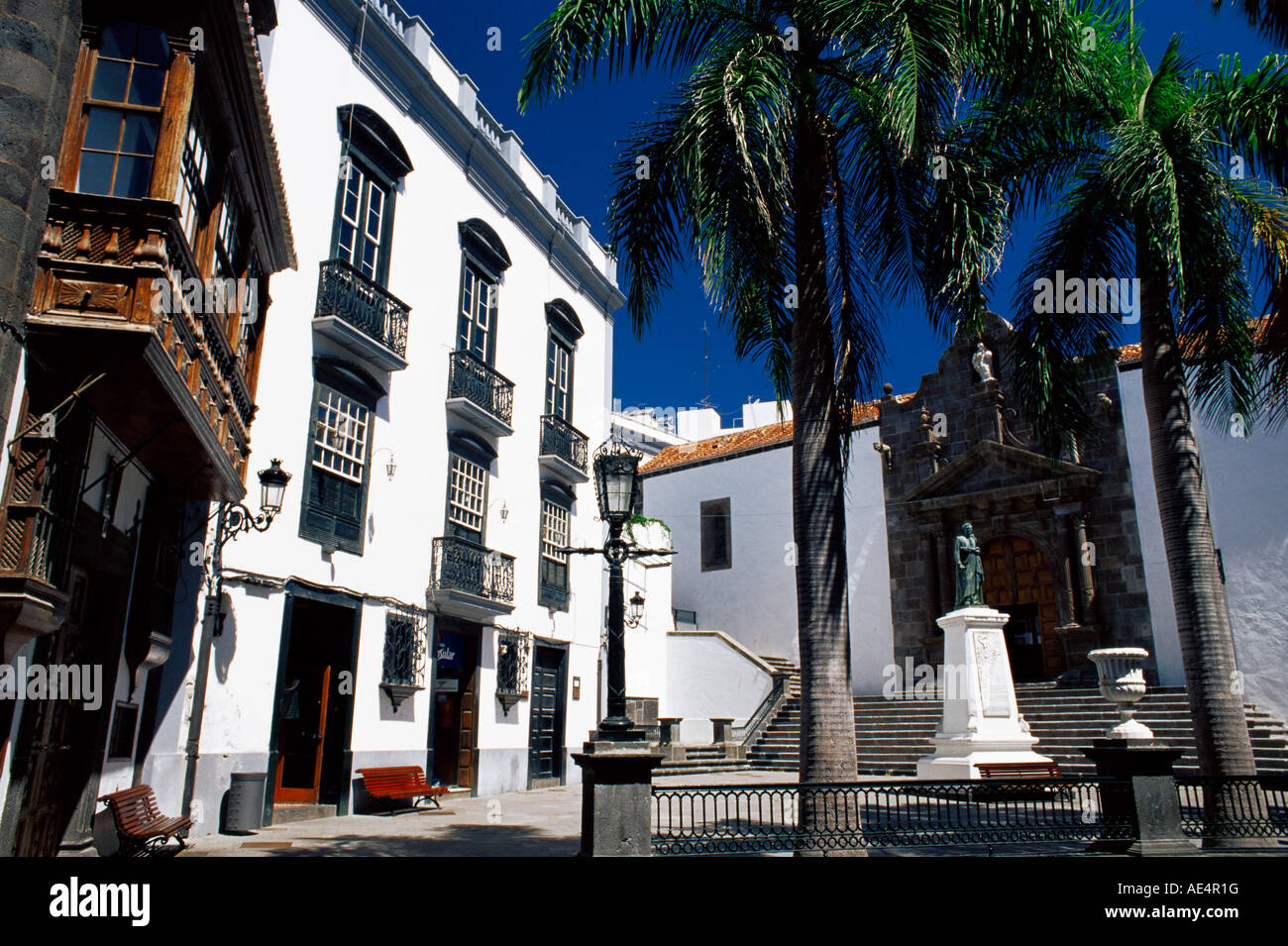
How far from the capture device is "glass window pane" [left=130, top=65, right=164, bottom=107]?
6.82 m

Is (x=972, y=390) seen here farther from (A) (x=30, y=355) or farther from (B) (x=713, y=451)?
(A) (x=30, y=355)

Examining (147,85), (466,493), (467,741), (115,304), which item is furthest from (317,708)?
(147,85)

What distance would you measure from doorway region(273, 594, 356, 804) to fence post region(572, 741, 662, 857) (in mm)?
6939

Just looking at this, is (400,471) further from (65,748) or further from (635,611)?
(635,611)

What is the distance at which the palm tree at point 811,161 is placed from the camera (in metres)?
7.87

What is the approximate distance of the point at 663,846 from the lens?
6926 millimetres

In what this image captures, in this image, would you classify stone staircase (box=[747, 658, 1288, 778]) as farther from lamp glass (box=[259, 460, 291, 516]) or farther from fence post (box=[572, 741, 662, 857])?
lamp glass (box=[259, 460, 291, 516])

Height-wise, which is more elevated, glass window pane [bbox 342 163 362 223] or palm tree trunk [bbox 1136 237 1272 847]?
glass window pane [bbox 342 163 362 223]

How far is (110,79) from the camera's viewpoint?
679 centimetres

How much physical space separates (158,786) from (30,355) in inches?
221

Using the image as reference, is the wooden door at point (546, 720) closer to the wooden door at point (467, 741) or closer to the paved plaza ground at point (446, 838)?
the wooden door at point (467, 741)

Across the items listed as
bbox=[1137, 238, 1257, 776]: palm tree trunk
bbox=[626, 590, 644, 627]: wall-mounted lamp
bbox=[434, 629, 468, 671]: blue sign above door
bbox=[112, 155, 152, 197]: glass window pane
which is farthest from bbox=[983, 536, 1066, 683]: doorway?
bbox=[112, 155, 152, 197]: glass window pane

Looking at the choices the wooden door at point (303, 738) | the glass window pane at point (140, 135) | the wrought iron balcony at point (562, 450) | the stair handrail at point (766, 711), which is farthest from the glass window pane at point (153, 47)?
the stair handrail at point (766, 711)
